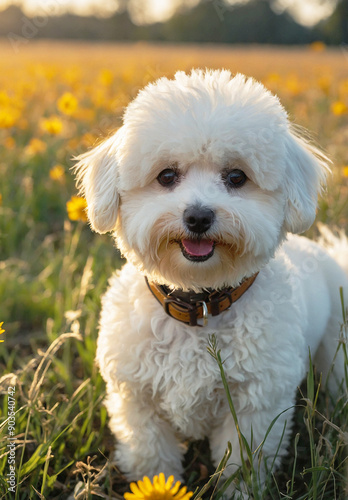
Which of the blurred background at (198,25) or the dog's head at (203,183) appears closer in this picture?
the dog's head at (203,183)

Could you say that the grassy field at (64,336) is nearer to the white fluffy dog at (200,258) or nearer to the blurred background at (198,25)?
the white fluffy dog at (200,258)

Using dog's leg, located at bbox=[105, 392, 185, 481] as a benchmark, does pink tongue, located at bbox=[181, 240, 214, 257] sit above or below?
above

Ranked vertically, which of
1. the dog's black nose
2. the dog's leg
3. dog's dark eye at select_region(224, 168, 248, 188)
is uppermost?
dog's dark eye at select_region(224, 168, 248, 188)

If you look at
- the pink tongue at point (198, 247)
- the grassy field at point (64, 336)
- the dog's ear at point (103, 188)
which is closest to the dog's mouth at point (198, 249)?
the pink tongue at point (198, 247)

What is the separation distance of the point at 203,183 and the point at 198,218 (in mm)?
227

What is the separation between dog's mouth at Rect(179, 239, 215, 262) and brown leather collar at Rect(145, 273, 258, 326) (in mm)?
228

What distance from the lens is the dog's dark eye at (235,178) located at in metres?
2.08

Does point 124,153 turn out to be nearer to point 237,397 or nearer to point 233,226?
point 233,226

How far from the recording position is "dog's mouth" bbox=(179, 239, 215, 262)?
198cm

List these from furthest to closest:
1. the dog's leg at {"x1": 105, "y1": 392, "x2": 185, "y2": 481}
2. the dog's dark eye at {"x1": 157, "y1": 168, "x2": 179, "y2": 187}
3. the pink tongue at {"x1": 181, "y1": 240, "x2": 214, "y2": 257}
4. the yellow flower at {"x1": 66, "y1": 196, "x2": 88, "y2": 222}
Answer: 1. the yellow flower at {"x1": 66, "y1": 196, "x2": 88, "y2": 222}
2. the dog's leg at {"x1": 105, "y1": 392, "x2": 185, "y2": 481}
3. the dog's dark eye at {"x1": 157, "y1": 168, "x2": 179, "y2": 187}
4. the pink tongue at {"x1": 181, "y1": 240, "x2": 214, "y2": 257}

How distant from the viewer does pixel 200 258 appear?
6.53 ft

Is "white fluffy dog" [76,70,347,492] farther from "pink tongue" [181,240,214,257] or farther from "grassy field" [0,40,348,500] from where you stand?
"grassy field" [0,40,348,500]

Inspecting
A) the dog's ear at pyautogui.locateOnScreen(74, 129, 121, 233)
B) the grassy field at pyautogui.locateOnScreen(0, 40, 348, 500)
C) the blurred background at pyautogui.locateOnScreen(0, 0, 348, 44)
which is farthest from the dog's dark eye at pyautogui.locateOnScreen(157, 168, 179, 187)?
the blurred background at pyautogui.locateOnScreen(0, 0, 348, 44)

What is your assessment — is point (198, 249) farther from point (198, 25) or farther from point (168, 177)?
point (198, 25)
